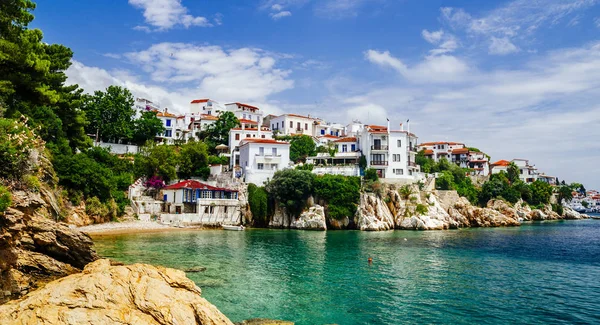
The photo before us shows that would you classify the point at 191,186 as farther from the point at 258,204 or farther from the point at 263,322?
the point at 263,322

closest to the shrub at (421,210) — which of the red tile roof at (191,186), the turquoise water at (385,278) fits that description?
the turquoise water at (385,278)

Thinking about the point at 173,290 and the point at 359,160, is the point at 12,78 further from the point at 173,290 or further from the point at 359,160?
the point at 359,160

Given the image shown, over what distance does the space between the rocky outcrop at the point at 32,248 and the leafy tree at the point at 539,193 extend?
3325 inches

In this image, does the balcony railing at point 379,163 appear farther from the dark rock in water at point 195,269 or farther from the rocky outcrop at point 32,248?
the rocky outcrop at point 32,248

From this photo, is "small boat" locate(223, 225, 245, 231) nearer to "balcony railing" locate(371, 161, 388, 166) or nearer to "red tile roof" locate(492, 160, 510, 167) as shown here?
"balcony railing" locate(371, 161, 388, 166)

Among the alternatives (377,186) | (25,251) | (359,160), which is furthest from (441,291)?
(359,160)

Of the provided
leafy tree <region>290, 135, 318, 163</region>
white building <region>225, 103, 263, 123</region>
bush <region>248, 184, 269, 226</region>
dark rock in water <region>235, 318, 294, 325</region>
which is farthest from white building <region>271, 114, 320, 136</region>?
dark rock in water <region>235, 318, 294, 325</region>

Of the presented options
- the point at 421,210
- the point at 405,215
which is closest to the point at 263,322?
the point at 405,215

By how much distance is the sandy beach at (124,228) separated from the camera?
36719 millimetres

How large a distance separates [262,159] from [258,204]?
305 inches

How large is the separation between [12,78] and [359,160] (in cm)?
4882

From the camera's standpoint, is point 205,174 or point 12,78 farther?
point 205,174

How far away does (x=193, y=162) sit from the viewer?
57688mm

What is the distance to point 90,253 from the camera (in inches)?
654
